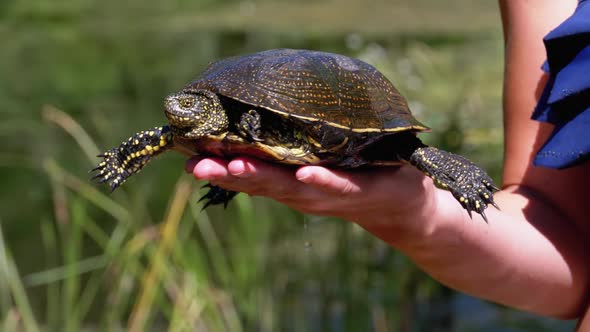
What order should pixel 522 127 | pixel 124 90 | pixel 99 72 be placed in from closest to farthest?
1. pixel 522 127
2. pixel 124 90
3. pixel 99 72

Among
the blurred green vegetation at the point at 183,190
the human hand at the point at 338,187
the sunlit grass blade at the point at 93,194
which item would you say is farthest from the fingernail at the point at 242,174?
the sunlit grass blade at the point at 93,194

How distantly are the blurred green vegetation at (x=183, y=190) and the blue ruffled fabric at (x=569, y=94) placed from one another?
821mm

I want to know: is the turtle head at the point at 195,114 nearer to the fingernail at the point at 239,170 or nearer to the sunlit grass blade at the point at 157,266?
the fingernail at the point at 239,170

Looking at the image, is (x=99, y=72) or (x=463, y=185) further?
(x=99, y=72)

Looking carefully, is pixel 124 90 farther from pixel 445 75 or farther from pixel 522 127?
pixel 522 127

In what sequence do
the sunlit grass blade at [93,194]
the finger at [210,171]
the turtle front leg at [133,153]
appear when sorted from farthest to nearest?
the sunlit grass blade at [93,194], the turtle front leg at [133,153], the finger at [210,171]

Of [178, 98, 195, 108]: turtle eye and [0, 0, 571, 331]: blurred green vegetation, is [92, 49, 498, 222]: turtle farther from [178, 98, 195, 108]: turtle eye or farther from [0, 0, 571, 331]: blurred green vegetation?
[0, 0, 571, 331]: blurred green vegetation

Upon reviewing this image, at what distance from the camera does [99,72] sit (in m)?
7.12

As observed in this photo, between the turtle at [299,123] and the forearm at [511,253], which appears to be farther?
the forearm at [511,253]

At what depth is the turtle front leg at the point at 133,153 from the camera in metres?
1.23

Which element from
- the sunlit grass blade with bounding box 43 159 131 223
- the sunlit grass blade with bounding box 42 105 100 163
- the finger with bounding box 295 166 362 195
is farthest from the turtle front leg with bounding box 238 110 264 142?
the sunlit grass blade with bounding box 43 159 131 223

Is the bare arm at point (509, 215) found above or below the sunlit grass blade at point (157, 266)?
above

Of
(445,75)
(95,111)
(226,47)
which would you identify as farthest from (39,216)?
(226,47)

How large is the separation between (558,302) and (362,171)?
1.73 ft
